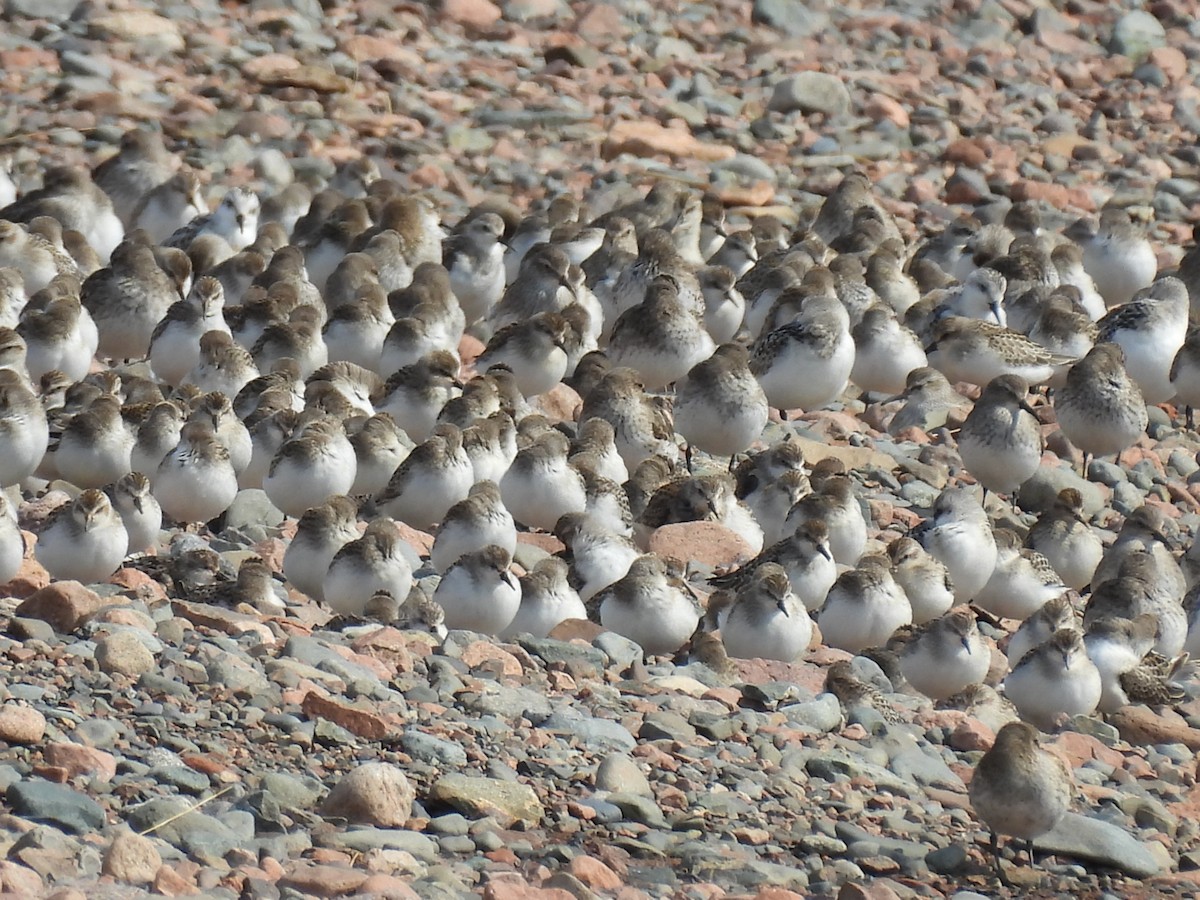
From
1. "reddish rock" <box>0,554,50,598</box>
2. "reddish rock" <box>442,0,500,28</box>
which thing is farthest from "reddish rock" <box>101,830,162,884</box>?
"reddish rock" <box>442,0,500,28</box>

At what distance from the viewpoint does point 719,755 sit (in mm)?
9391

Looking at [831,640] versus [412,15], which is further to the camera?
[412,15]

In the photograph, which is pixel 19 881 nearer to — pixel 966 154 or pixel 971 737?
pixel 971 737

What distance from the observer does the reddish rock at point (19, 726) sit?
786cm

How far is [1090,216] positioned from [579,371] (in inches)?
387

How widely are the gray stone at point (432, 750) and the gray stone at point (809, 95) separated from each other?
60.4ft

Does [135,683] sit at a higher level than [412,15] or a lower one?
higher

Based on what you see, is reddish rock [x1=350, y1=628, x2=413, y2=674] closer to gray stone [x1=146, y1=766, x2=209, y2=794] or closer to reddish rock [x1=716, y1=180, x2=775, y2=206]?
gray stone [x1=146, y1=766, x2=209, y2=794]

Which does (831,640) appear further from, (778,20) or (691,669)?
(778,20)

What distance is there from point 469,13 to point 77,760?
66.2 ft

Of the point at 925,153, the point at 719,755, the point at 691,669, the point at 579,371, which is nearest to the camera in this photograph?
the point at 719,755

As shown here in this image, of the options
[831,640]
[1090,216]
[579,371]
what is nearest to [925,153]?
[1090,216]

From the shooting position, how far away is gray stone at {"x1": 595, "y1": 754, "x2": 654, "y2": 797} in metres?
8.70

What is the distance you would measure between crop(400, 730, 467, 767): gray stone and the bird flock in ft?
6.91
